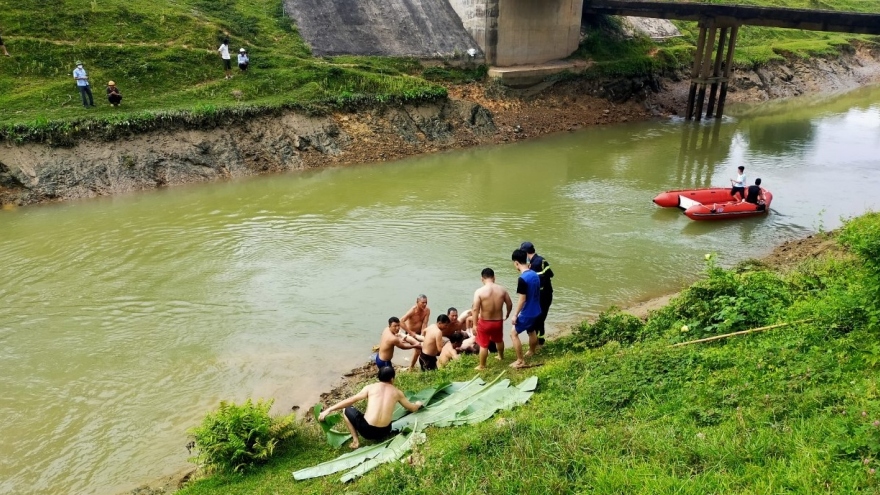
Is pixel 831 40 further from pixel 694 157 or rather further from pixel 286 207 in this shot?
pixel 286 207

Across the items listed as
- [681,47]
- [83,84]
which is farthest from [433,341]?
[681,47]

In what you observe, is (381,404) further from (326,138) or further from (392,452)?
(326,138)

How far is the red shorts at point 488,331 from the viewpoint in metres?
8.91

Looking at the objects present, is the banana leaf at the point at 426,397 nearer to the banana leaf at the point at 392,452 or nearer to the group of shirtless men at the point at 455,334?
the group of shirtless men at the point at 455,334

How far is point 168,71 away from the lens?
23469mm

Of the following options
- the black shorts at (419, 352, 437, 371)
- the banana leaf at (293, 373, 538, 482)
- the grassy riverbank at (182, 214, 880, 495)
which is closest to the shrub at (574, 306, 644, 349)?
the grassy riverbank at (182, 214, 880, 495)

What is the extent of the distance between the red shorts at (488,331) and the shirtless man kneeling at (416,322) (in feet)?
6.56

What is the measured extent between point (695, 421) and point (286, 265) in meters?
11.3

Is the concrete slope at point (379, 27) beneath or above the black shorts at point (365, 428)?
above

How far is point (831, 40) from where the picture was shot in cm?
4572

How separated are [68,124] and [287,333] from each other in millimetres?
13593

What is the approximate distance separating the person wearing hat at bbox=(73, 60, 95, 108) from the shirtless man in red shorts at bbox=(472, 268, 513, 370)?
61.2ft

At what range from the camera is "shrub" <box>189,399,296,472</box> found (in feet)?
24.2

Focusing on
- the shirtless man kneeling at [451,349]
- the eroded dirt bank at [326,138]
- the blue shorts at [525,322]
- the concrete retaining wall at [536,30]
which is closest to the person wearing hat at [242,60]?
the eroded dirt bank at [326,138]
